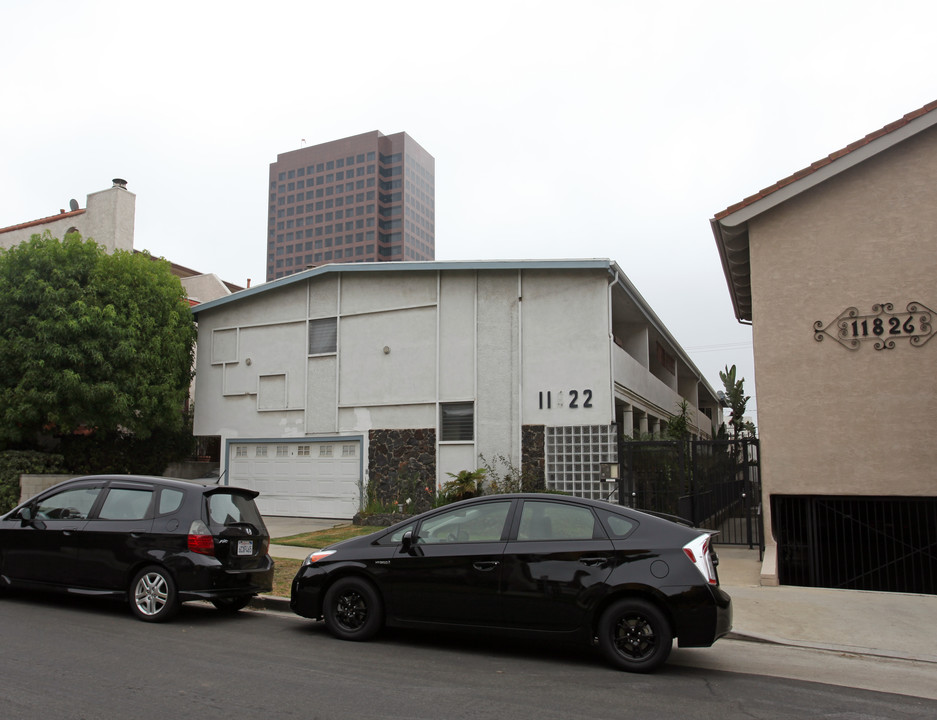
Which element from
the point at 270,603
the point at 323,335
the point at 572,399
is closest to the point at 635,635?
the point at 270,603

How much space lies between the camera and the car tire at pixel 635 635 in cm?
602

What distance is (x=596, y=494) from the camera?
16.0 meters

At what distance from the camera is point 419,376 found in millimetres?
18266

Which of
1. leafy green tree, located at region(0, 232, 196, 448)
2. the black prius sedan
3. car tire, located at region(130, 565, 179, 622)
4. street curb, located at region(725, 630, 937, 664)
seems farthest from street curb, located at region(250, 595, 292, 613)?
leafy green tree, located at region(0, 232, 196, 448)

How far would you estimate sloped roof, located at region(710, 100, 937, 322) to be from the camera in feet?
36.7

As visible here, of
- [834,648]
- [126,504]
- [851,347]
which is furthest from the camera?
[851,347]

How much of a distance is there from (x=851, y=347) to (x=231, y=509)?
9.07 m

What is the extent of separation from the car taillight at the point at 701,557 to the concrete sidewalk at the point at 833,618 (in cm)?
188

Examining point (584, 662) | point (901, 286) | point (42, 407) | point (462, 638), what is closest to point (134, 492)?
point (462, 638)

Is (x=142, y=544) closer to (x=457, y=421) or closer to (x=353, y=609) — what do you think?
(x=353, y=609)

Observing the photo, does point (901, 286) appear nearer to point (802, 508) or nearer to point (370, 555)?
point (802, 508)

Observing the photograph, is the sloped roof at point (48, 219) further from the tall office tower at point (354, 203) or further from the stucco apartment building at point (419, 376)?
the tall office tower at point (354, 203)

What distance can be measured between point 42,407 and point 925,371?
63.0 feet

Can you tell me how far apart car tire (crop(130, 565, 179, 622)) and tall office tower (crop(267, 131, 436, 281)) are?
12428cm
